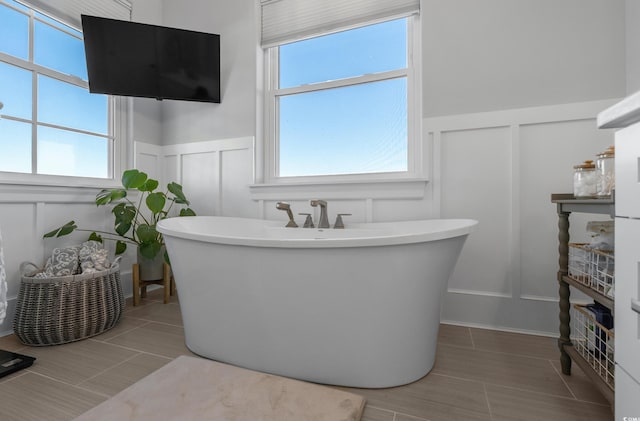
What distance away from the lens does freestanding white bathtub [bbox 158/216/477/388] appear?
1159 millimetres

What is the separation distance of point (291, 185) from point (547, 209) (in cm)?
160

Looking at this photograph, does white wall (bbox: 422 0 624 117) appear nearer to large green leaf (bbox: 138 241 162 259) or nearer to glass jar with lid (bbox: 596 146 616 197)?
glass jar with lid (bbox: 596 146 616 197)

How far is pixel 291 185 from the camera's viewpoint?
2.29m

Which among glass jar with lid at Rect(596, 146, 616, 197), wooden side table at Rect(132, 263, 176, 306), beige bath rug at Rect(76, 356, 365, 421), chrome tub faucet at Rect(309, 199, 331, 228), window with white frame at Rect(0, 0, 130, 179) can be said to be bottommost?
beige bath rug at Rect(76, 356, 365, 421)

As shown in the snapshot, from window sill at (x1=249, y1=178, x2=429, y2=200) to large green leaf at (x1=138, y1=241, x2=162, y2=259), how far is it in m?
0.77

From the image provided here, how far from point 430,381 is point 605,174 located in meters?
1.02

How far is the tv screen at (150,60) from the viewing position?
218cm

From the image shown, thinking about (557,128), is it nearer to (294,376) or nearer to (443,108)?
(443,108)

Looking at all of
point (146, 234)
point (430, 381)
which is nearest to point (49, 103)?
point (146, 234)

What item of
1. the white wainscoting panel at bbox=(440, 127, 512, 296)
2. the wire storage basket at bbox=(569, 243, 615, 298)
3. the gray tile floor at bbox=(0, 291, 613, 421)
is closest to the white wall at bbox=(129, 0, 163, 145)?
the gray tile floor at bbox=(0, 291, 613, 421)

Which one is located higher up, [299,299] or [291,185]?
[291,185]

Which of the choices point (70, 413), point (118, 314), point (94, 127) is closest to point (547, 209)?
point (70, 413)

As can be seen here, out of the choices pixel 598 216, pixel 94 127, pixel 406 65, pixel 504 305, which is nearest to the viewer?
pixel 598 216

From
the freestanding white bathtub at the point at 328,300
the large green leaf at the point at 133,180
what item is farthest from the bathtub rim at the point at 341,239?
the large green leaf at the point at 133,180
